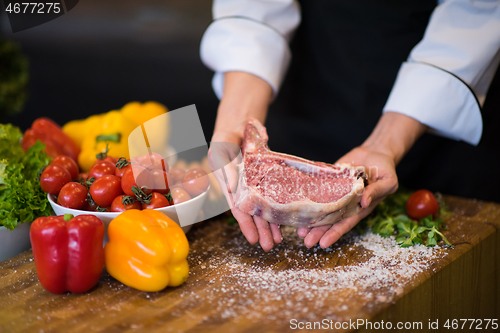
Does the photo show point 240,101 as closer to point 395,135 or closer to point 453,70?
point 395,135

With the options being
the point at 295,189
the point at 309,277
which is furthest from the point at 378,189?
the point at 309,277

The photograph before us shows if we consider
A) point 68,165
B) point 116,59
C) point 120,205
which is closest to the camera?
point 120,205

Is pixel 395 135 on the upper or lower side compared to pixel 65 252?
upper

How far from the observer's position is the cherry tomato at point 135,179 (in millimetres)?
1302

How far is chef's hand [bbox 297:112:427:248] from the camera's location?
133 cm

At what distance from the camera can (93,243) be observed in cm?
115

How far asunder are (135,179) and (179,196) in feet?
0.50

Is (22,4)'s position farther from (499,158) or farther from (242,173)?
(499,158)

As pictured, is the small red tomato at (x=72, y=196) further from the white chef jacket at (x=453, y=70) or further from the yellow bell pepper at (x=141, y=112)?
the white chef jacket at (x=453, y=70)

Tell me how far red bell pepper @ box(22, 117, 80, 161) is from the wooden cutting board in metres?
0.58

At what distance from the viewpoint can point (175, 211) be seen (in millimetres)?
1339

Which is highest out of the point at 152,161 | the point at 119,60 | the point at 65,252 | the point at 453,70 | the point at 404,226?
the point at 453,70

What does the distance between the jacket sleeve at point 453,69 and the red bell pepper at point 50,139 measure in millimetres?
1424

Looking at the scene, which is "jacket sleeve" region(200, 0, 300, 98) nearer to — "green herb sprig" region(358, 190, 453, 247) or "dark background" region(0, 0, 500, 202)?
"dark background" region(0, 0, 500, 202)
